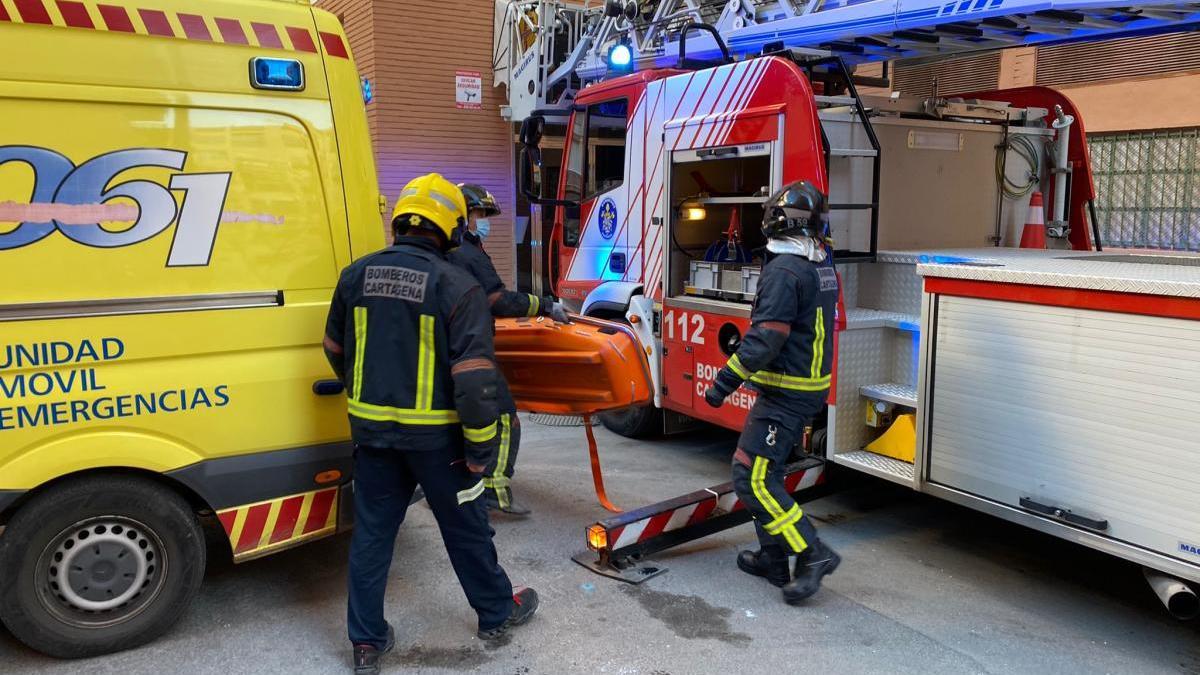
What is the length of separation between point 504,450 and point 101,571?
2.06m

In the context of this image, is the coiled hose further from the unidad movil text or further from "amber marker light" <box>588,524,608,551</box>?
the unidad movil text

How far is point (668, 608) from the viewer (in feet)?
Answer: 13.6

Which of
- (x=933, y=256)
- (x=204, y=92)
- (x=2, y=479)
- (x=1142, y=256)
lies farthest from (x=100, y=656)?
(x=1142, y=256)

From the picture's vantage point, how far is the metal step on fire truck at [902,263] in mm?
3650

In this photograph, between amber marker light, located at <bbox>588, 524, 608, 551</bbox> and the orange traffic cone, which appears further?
the orange traffic cone

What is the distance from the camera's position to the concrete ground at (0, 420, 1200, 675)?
143 inches

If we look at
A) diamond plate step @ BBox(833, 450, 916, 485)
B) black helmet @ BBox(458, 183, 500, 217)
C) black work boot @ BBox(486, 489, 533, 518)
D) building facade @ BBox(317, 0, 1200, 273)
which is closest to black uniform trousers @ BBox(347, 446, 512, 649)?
black work boot @ BBox(486, 489, 533, 518)

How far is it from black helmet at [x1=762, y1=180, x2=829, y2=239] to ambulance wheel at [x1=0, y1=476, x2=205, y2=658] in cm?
281

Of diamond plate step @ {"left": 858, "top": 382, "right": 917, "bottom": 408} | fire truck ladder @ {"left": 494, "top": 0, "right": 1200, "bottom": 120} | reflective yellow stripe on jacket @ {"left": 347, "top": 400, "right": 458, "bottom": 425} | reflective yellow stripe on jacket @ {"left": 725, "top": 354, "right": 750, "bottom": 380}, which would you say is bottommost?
diamond plate step @ {"left": 858, "top": 382, "right": 917, "bottom": 408}

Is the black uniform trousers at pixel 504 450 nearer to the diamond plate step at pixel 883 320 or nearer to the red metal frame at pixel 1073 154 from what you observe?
the diamond plate step at pixel 883 320

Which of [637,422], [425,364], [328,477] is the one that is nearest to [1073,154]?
[637,422]

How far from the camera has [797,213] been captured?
13.6 ft

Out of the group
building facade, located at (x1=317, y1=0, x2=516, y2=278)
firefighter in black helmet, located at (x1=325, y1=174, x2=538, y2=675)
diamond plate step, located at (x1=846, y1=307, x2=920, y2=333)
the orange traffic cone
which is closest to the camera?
firefighter in black helmet, located at (x1=325, y1=174, x2=538, y2=675)

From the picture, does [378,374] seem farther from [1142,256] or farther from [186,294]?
[1142,256]
